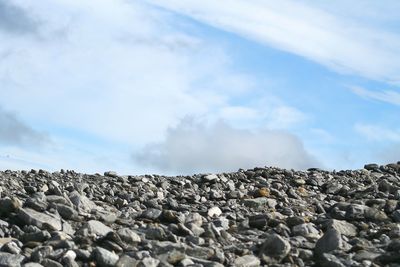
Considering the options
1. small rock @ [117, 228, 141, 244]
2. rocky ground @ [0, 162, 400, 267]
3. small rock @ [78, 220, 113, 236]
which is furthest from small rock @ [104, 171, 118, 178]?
small rock @ [117, 228, 141, 244]

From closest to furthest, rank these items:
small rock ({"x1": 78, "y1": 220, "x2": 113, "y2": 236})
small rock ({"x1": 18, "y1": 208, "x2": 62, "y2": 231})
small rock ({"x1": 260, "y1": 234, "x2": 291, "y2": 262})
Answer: small rock ({"x1": 260, "y1": 234, "x2": 291, "y2": 262}), small rock ({"x1": 78, "y1": 220, "x2": 113, "y2": 236}), small rock ({"x1": 18, "y1": 208, "x2": 62, "y2": 231})

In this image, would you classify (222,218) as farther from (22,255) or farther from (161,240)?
(22,255)

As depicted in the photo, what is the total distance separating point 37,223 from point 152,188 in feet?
18.9

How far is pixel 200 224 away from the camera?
10.1 m

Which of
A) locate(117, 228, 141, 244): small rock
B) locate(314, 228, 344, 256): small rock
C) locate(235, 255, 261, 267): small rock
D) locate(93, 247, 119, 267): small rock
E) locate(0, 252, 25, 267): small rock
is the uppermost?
locate(314, 228, 344, 256): small rock

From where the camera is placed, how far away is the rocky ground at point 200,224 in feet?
26.1

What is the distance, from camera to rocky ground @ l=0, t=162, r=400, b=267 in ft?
26.1

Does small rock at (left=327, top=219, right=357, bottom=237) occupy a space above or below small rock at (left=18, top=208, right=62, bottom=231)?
above

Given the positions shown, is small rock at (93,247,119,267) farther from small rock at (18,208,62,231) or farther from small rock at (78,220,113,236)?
small rock at (18,208,62,231)

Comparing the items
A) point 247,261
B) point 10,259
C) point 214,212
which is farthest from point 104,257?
point 214,212

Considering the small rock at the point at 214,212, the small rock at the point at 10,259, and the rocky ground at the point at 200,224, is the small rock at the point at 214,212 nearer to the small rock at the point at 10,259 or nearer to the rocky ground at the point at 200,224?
the rocky ground at the point at 200,224

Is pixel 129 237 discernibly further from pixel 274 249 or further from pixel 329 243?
pixel 329 243

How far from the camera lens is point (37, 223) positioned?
31.1 ft

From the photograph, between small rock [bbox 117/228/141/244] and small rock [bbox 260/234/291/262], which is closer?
small rock [bbox 260/234/291/262]
